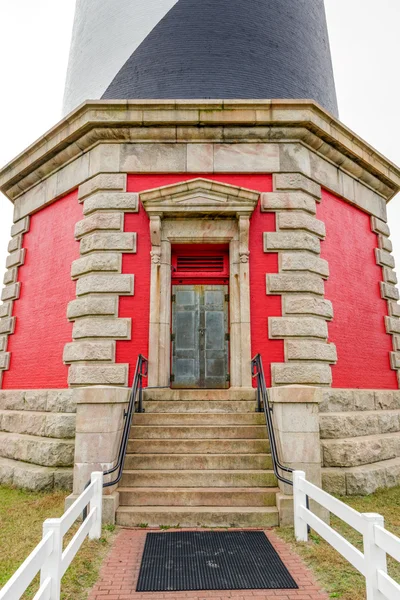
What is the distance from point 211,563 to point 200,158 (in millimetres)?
7327

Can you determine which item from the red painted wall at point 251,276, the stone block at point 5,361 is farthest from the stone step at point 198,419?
the stone block at point 5,361

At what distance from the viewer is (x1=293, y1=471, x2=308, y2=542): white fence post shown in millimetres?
4957

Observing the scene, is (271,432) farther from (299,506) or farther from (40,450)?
(40,450)

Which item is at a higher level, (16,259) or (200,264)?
(16,259)

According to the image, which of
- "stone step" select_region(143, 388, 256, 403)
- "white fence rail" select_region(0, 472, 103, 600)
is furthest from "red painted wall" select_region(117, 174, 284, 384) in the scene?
"white fence rail" select_region(0, 472, 103, 600)

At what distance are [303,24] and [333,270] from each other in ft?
23.7

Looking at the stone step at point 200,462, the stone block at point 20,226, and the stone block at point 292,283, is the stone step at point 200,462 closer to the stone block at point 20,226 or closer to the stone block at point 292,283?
the stone block at point 292,283

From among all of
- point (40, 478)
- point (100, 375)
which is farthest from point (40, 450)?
point (100, 375)

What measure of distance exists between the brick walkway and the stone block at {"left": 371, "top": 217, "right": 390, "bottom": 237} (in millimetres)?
8151

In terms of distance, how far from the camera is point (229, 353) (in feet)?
29.9

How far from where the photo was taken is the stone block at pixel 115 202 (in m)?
8.97

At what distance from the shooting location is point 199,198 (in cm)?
883

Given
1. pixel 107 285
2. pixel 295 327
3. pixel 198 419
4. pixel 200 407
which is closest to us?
pixel 198 419

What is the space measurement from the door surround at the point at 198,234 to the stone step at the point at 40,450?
2.14m
